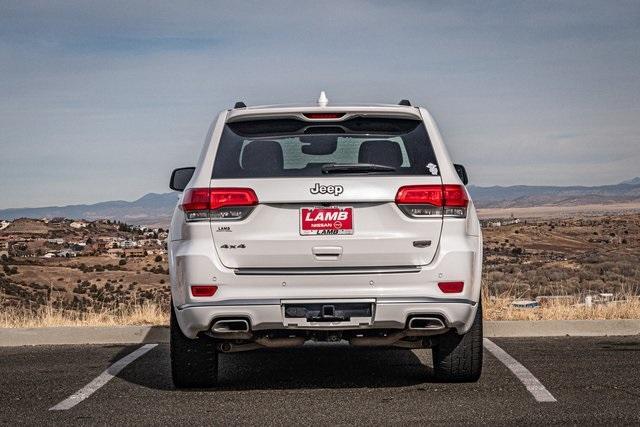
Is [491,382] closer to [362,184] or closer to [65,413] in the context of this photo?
[362,184]

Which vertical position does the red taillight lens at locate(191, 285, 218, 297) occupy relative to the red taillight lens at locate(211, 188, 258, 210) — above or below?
below

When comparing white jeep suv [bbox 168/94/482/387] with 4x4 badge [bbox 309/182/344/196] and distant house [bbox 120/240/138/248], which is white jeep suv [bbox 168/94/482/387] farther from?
distant house [bbox 120/240/138/248]

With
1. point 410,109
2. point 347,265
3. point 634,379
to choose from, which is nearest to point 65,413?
point 347,265

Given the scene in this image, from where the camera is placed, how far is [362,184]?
688 centimetres

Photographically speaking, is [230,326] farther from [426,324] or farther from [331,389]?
[426,324]

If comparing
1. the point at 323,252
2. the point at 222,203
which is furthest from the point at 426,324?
the point at 222,203

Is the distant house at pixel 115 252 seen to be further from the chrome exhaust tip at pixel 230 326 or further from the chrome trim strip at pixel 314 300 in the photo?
the chrome trim strip at pixel 314 300

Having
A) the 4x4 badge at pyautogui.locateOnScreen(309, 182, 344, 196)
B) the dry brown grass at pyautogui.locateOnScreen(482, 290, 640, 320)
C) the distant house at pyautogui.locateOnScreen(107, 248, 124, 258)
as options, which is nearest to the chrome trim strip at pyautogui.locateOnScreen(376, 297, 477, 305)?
the 4x4 badge at pyautogui.locateOnScreen(309, 182, 344, 196)

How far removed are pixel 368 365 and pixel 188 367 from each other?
75.8 inches

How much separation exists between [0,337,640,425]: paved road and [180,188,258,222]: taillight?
1.22 m

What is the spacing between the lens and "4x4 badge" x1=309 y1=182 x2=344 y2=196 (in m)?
6.84

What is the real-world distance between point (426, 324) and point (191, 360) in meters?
1.70

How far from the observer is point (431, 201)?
689cm

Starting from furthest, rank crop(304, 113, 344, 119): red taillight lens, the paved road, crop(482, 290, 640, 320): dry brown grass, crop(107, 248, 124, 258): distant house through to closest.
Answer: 1. crop(107, 248, 124, 258): distant house
2. crop(482, 290, 640, 320): dry brown grass
3. crop(304, 113, 344, 119): red taillight lens
4. the paved road
